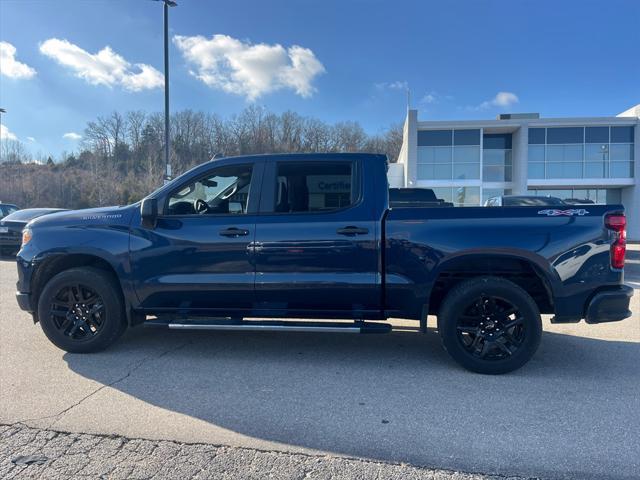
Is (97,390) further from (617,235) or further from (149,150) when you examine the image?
(149,150)

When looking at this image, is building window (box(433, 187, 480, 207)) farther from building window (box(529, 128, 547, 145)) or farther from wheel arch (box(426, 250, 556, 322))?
wheel arch (box(426, 250, 556, 322))

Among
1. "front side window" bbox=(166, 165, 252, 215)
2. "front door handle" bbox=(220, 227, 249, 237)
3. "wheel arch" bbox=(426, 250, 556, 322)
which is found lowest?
"wheel arch" bbox=(426, 250, 556, 322)

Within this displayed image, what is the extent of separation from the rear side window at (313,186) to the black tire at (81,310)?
195 centimetres

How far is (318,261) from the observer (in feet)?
13.9

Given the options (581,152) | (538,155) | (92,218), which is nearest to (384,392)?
(92,218)


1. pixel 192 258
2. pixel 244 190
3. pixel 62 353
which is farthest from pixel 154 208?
pixel 62 353

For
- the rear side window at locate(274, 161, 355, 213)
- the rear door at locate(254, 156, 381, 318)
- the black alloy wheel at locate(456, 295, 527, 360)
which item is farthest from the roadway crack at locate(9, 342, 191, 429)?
the black alloy wheel at locate(456, 295, 527, 360)

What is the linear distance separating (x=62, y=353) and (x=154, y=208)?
1898 mm

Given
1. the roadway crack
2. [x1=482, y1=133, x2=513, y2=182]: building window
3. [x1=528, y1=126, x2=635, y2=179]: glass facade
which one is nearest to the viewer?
the roadway crack

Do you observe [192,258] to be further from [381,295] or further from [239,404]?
[381,295]

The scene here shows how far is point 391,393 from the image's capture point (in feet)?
12.2

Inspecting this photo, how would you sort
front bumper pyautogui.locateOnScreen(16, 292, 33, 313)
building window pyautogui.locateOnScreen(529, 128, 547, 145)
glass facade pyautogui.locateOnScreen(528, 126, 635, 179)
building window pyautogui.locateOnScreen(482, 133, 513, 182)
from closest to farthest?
front bumper pyautogui.locateOnScreen(16, 292, 33, 313) → glass facade pyautogui.locateOnScreen(528, 126, 635, 179) → building window pyautogui.locateOnScreen(529, 128, 547, 145) → building window pyautogui.locateOnScreen(482, 133, 513, 182)

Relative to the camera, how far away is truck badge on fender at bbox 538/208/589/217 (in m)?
3.99

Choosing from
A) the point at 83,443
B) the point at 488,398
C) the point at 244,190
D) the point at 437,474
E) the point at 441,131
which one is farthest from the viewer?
the point at 441,131
